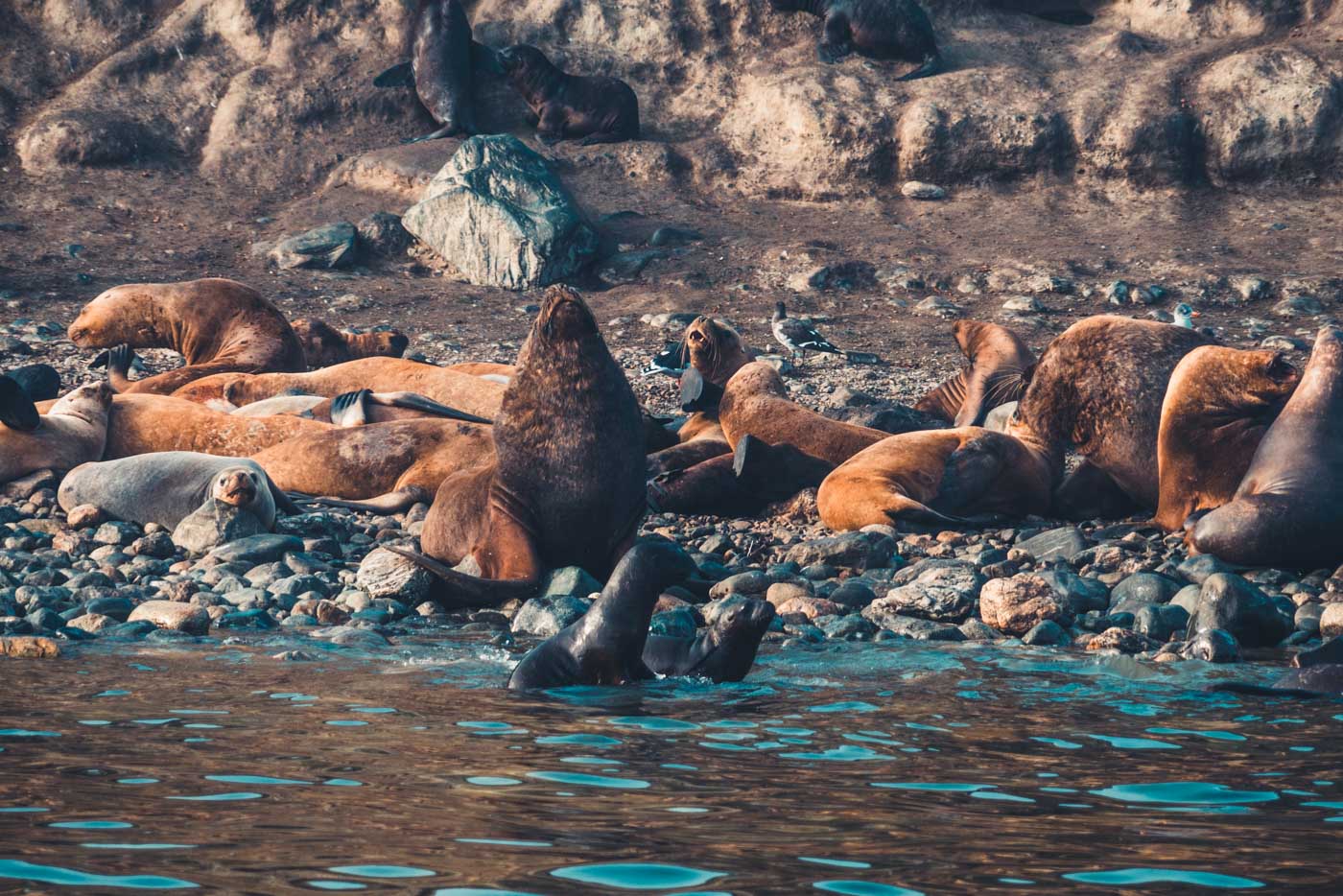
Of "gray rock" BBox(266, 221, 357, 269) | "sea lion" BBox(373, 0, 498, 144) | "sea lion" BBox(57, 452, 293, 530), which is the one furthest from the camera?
"sea lion" BBox(373, 0, 498, 144)

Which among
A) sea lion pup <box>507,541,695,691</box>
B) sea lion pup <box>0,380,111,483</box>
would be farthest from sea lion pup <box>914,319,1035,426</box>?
sea lion pup <box>507,541,695,691</box>

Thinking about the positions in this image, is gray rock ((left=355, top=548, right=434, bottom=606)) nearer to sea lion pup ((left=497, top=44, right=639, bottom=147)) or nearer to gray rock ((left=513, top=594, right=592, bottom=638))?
gray rock ((left=513, top=594, right=592, bottom=638))

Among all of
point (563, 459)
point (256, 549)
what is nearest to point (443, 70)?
point (256, 549)

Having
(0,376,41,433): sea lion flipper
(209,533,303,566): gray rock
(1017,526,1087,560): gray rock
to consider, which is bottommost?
(209,533,303,566): gray rock

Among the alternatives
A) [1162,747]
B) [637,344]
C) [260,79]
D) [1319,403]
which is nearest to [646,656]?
[1162,747]

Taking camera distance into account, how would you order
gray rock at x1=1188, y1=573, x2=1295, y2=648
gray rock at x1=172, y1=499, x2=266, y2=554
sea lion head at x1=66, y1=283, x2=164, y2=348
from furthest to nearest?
sea lion head at x1=66, y1=283, x2=164, y2=348
gray rock at x1=172, y1=499, x2=266, y2=554
gray rock at x1=1188, y1=573, x2=1295, y2=648

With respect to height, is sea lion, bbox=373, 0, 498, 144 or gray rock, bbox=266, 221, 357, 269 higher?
sea lion, bbox=373, 0, 498, 144

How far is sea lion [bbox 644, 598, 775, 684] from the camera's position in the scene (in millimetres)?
4641

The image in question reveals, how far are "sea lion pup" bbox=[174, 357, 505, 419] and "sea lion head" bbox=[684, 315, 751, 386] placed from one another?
4.78 ft

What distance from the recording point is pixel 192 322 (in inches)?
523

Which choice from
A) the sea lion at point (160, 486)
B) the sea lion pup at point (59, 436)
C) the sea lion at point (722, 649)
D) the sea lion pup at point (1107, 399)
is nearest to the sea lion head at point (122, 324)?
the sea lion pup at point (59, 436)

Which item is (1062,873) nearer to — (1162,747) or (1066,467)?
(1162,747)

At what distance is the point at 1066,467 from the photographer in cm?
925

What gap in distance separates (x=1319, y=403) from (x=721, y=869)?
18.1 ft
